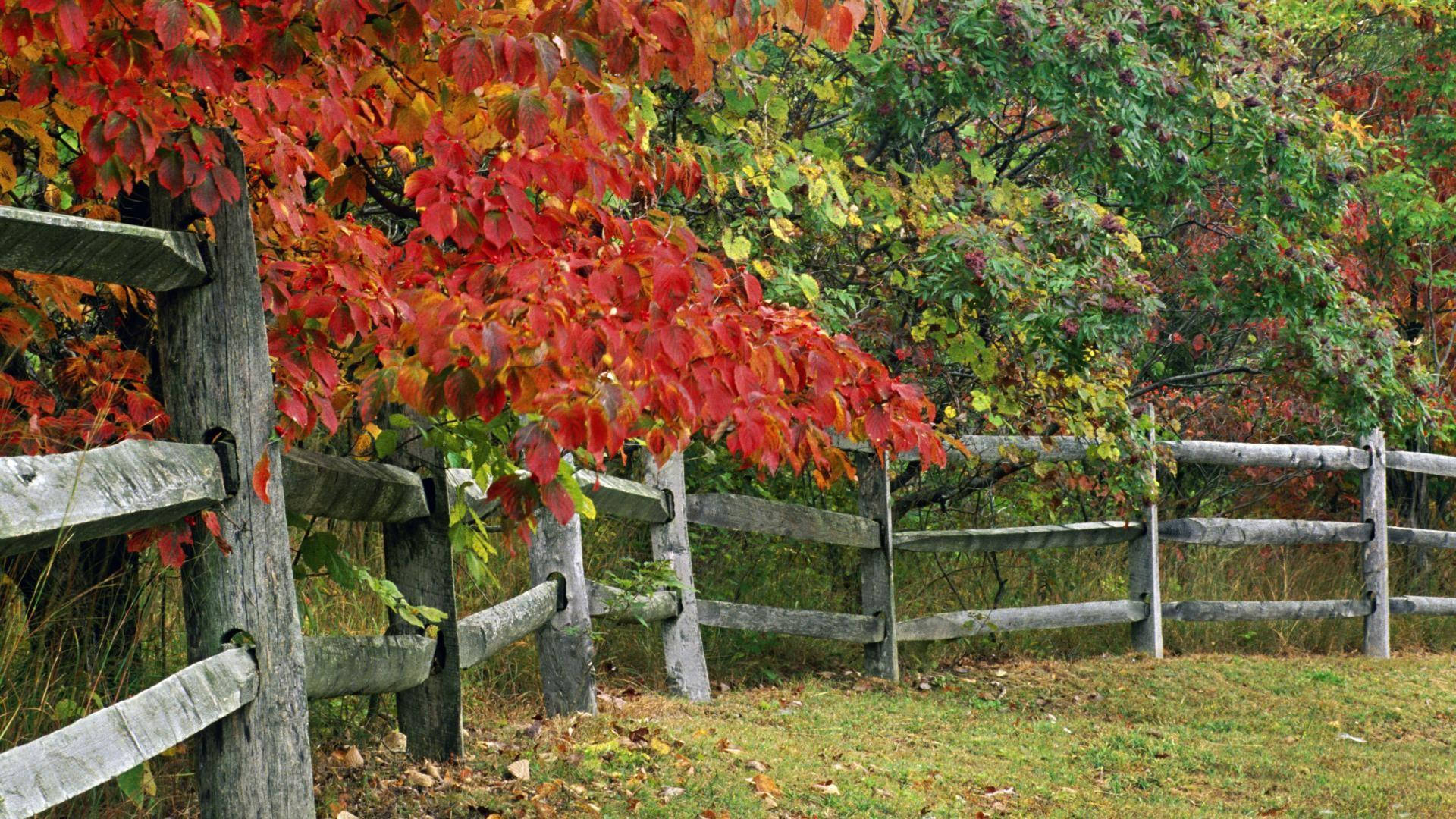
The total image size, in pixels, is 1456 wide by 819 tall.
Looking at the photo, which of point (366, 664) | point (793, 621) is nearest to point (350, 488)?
point (366, 664)

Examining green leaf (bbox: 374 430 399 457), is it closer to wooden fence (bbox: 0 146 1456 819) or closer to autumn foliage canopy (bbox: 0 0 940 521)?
wooden fence (bbox: 0 146 1456 819)

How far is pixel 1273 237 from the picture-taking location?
8375 mm

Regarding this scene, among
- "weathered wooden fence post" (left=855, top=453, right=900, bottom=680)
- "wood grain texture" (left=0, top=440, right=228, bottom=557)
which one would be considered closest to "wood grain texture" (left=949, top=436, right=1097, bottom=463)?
"weathered wooden fence post" (left=855, top=453, right=900, bottom=680)

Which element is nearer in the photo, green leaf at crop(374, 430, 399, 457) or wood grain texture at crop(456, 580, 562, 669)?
green leaf at crop(374, 430, 399, 457)

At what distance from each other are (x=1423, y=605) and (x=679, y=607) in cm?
635

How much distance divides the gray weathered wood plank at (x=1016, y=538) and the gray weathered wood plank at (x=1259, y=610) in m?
0.67

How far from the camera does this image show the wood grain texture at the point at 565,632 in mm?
6324

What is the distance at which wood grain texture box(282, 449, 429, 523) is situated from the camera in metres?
4.08

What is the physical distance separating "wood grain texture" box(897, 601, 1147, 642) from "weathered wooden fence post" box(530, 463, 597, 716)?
8.54 feet

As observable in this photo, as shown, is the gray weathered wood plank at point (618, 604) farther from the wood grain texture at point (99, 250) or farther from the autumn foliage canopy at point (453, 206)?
the wood grain texture at point (99, 250)

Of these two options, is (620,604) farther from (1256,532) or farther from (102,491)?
(1256,532)

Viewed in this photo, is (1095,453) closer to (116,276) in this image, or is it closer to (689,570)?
(689,570)

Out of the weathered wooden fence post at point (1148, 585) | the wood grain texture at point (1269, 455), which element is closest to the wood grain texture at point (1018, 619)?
the weathered wooden fence post at point (1148, 585)

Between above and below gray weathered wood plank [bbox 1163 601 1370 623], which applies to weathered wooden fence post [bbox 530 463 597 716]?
above
